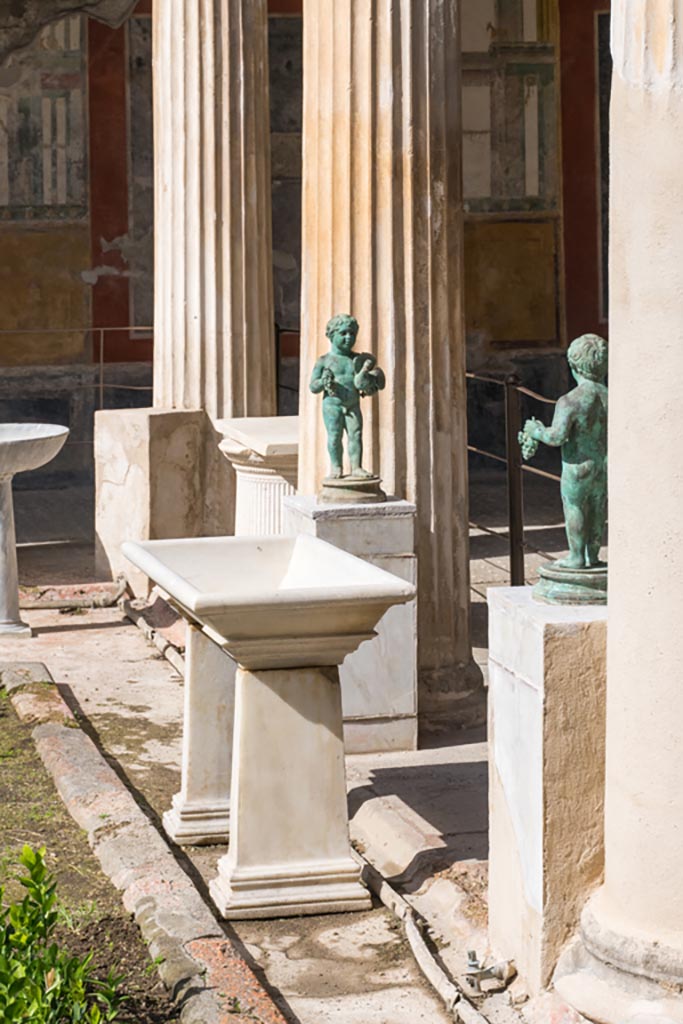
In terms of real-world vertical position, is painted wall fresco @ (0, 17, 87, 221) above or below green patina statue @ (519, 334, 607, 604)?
above

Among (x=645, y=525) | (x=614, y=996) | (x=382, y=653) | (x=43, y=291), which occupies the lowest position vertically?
(x=614, y=996)

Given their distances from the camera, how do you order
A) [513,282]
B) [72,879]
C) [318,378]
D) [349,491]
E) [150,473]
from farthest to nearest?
[513,282], [150,473], [349,491], [318,378], [72,879]

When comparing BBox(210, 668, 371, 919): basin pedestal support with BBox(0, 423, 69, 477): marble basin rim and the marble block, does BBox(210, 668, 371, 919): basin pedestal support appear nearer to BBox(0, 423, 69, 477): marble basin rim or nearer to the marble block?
BBox(0, 423, 69, 477): marble basin rim

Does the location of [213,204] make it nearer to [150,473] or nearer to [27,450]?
[150,473]

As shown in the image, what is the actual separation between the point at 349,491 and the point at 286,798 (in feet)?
5.56

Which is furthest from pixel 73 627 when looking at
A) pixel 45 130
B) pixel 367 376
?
pixel 45 130

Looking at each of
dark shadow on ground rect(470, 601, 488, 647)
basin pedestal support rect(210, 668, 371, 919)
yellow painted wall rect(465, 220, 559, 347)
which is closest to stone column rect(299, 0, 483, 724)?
dark shadow on ground rect(470, 601, 488, 647)

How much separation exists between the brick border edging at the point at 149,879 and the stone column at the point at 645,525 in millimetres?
805

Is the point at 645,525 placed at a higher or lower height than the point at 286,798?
higher

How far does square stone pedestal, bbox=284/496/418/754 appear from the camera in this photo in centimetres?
650

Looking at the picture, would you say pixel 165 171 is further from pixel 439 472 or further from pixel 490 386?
pixel 490 386

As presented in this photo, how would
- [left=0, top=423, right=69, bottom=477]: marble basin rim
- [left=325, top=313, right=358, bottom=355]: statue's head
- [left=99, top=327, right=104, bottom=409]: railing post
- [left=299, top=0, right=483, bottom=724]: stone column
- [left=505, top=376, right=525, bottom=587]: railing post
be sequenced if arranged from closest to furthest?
[left=325, top=313, right=358, bottom=355]: statue's head → [left=299, top=0, right=483, bottom=724]: stone column → [left=505, top=376, right=525, bottom=587]: railing post → [left=0, top=423, right=69, bottom=477]: marble basin rim → [left=99, top=327, right=104, bottom=409]: railing post

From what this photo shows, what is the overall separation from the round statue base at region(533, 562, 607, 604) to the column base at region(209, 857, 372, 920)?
1.19m

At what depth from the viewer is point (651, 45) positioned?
375 centimetres
